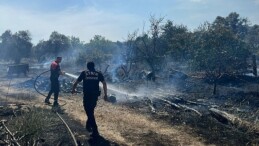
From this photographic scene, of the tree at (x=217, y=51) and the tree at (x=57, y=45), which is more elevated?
the tree at (x=57, y=45)

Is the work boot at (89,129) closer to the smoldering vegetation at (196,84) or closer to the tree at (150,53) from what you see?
the smoldering vegetation at (196,84)

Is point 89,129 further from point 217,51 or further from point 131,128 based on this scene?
point 217,51

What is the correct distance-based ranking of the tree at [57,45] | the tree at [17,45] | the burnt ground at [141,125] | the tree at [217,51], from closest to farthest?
1. the burnt ground at [141,125]
2. the tree at [217,51]
3. the tree at [17,45]
4. the tree at [57,45]

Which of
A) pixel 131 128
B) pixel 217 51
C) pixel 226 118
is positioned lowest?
pixel 131 128

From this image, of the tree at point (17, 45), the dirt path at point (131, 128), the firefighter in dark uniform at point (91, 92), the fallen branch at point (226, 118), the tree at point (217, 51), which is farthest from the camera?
the tree at point (17, 45)

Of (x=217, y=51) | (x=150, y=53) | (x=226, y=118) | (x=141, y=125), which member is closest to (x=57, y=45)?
(x=150, y=53)

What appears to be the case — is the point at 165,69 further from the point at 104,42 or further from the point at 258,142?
the point at 104,42

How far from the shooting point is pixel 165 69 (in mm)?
31109

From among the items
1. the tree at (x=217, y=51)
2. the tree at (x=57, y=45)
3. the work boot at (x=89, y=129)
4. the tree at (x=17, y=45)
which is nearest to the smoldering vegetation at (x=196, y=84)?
the tree at (x=217, y=51)

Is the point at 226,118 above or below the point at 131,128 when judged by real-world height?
above

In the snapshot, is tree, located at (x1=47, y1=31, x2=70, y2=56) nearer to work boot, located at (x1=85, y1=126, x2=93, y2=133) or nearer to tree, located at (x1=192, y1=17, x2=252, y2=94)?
tree, located at (x1=192, y1=17, x2=252, y2=94)

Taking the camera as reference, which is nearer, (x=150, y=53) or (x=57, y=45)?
(x=150, y=53)

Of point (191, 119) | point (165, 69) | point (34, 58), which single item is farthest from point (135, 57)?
point (34, 58)

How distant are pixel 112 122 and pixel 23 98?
24.5 feet
